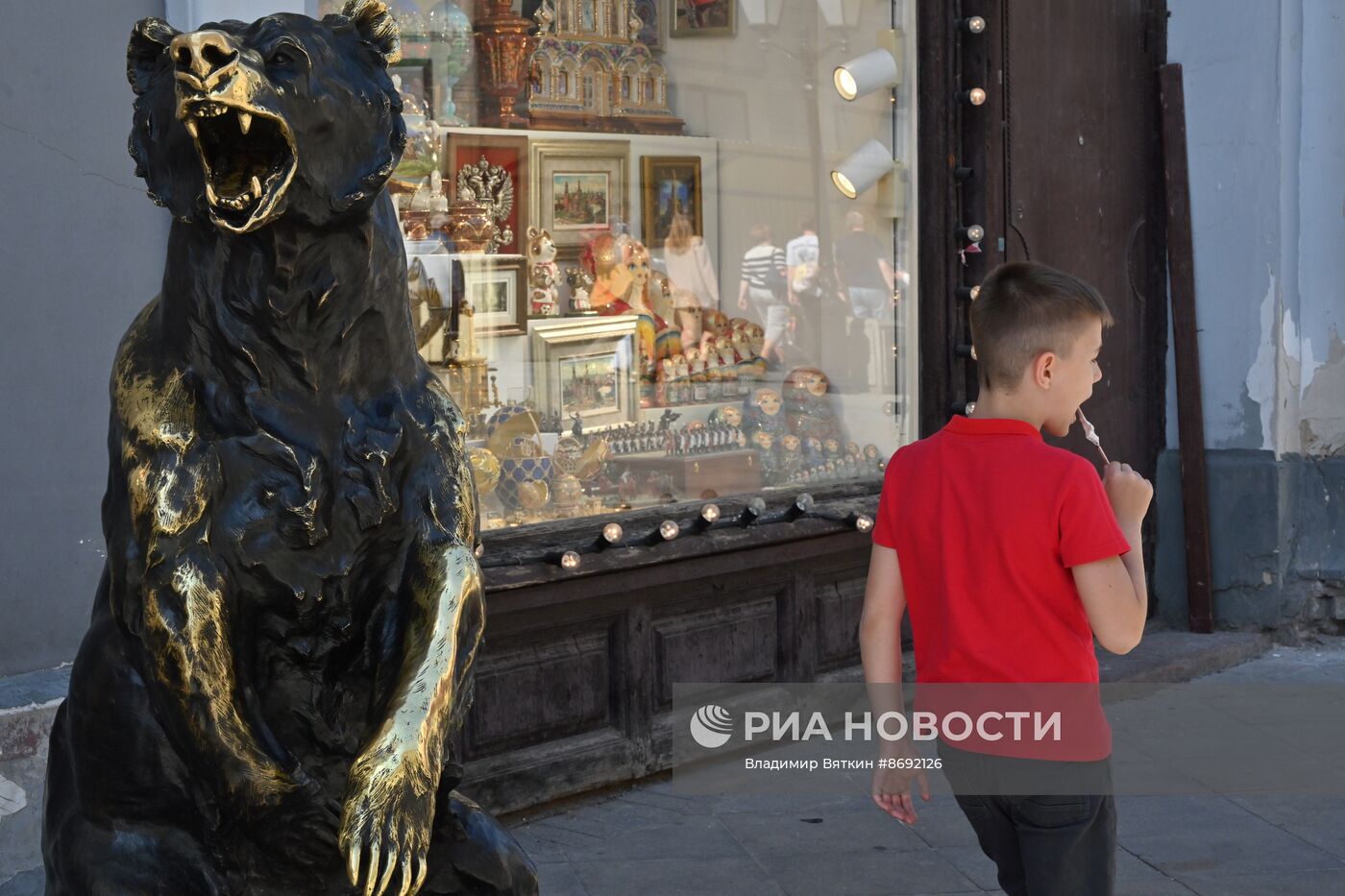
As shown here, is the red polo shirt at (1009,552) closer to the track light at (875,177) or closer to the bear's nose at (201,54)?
the bear's nose at (201,54)

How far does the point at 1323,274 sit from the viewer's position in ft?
23.1

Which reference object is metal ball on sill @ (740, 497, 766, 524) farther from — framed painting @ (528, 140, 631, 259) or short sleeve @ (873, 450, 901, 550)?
short sleeve @ (873, 450, 901, 550)

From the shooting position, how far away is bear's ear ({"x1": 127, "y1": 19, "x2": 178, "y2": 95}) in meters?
1.97

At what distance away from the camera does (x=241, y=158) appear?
6.34 feet

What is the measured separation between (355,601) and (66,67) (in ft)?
7.44

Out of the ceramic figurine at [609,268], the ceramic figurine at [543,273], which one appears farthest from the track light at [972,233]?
the ceramic figurine at [543,273]

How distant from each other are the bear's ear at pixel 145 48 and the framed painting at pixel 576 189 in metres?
3.30

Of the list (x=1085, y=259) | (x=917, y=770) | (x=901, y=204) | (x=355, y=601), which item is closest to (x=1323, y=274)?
(x=1085, y=259)

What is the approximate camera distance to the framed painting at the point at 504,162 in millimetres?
5016

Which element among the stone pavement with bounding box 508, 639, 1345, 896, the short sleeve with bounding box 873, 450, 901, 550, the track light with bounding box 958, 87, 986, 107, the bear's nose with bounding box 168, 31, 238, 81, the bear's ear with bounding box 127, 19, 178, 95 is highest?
the track light with bounding box 958, 87, 986, 107

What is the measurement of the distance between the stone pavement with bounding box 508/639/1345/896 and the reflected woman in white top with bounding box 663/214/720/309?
66.7 inches

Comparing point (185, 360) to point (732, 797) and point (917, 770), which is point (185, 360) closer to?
point (917, 770)

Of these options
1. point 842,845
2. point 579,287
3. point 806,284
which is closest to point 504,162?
point 579,287

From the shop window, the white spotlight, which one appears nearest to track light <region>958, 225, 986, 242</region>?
the shop window
